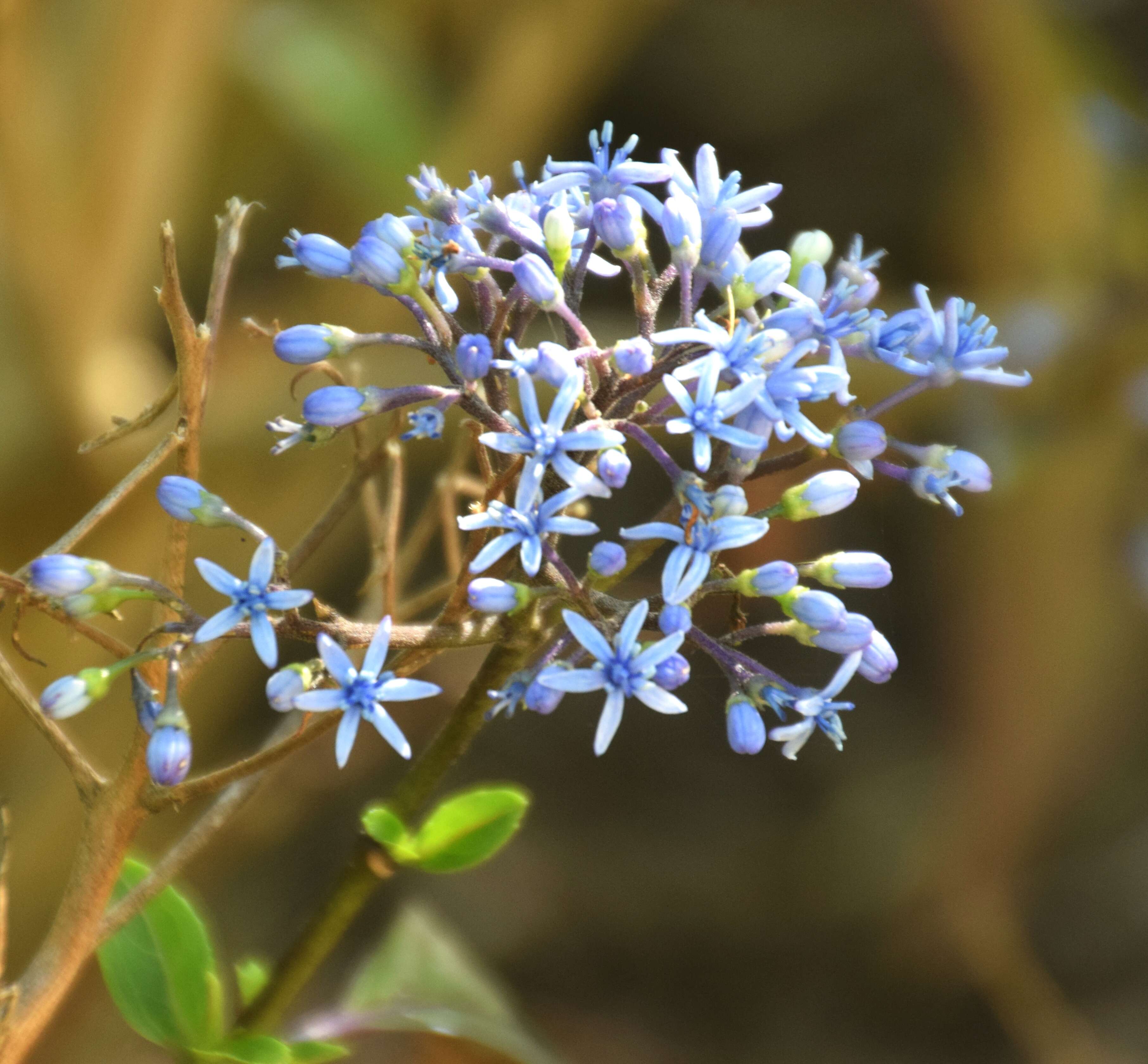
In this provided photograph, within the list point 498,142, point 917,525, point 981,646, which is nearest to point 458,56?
point 498,142

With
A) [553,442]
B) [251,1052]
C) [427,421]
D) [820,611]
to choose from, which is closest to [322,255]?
[427,421]

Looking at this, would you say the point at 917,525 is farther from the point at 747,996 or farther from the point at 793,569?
the point at 793,569

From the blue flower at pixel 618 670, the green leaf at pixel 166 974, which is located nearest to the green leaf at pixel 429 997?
the green leaf at pixel 166 974

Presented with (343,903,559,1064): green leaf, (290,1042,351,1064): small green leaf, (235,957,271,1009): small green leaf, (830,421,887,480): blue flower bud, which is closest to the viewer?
(830,421,887,480): blue flower bud

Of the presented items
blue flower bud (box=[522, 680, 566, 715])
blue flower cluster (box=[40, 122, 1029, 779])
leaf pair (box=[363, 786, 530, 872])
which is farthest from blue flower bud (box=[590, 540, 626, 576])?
leaf pair (box=[363, 786, 530, 872])

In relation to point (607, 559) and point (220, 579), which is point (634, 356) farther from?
point (220, 579)

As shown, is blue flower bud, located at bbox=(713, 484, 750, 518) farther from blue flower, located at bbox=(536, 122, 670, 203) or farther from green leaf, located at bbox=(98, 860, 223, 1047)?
green leaf, located at bbox=(98, 860, 223, 1047)

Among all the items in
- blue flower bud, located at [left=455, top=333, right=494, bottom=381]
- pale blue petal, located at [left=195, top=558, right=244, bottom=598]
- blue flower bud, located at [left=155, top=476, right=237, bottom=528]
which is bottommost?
pale blue petal, located at [left=195, top=558, right=244, bottom=598]
